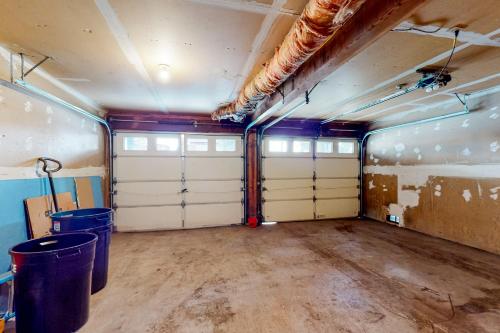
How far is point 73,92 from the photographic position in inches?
142

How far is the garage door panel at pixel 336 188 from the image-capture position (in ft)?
19.9

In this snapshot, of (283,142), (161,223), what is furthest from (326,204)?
(161,223)

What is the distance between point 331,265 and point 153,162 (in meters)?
3.85

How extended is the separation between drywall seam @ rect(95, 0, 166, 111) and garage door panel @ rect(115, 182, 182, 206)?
253cm

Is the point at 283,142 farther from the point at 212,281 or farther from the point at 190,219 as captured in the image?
the point at 212,281

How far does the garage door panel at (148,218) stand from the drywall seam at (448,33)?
185 inches

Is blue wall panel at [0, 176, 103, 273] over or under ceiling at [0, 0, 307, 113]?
under

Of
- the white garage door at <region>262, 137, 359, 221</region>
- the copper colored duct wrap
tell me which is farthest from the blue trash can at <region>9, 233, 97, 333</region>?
the white garage door at <region>262, 137, 359, 221</region>

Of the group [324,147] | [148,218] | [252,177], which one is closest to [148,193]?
[148,218]

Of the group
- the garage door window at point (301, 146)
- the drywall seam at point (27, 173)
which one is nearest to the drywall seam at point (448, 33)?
the drywall seam at point (27, 173)

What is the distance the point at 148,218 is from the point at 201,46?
393cm

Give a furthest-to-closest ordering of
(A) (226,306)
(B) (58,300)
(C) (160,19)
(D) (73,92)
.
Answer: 1. (D) (73,92)
2. (A) (226,306)
3. (C) (160,19)
4. (B) (58,300)

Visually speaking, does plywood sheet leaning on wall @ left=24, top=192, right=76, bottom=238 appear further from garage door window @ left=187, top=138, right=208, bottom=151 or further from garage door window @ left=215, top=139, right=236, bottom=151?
garage door window @ left=215, top=139, right=236, bottom=151

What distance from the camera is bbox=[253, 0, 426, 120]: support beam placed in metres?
1.32
